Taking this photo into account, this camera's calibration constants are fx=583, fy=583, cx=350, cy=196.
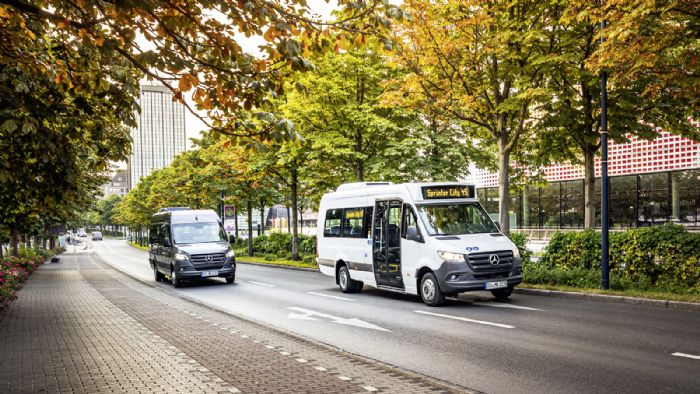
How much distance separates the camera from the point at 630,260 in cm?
1394

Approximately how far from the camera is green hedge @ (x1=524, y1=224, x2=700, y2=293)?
41.8 ft

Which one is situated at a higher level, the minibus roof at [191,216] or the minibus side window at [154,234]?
the minibus roof at [191,216]

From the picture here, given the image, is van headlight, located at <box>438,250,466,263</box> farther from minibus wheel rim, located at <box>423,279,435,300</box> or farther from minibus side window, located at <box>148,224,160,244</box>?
minibus side window, located at <box>148,224,160,244</box>

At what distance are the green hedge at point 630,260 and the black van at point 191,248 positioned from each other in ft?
33.1

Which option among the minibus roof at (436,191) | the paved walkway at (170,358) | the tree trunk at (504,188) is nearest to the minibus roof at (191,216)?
the paved walkway at (170,358)

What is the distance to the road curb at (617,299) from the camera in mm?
11308

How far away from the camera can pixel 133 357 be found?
25.8ft

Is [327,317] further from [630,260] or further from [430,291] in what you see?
[630,260]

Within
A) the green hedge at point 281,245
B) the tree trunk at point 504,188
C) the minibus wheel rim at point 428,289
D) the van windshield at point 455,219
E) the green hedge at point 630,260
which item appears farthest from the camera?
the green hedge at point 281,245

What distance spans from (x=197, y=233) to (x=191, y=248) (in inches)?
50.0

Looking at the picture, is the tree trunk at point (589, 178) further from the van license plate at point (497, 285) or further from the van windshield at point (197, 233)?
the van windshield at point (197, 233)

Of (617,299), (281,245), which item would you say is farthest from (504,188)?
(281,245)

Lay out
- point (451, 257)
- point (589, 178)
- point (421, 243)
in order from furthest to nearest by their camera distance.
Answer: point (589, 178) < point (421, 243) < point (451, 257)

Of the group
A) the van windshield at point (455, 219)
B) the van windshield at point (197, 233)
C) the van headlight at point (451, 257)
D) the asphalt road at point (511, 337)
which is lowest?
the asphalt road at point (511, 337)
